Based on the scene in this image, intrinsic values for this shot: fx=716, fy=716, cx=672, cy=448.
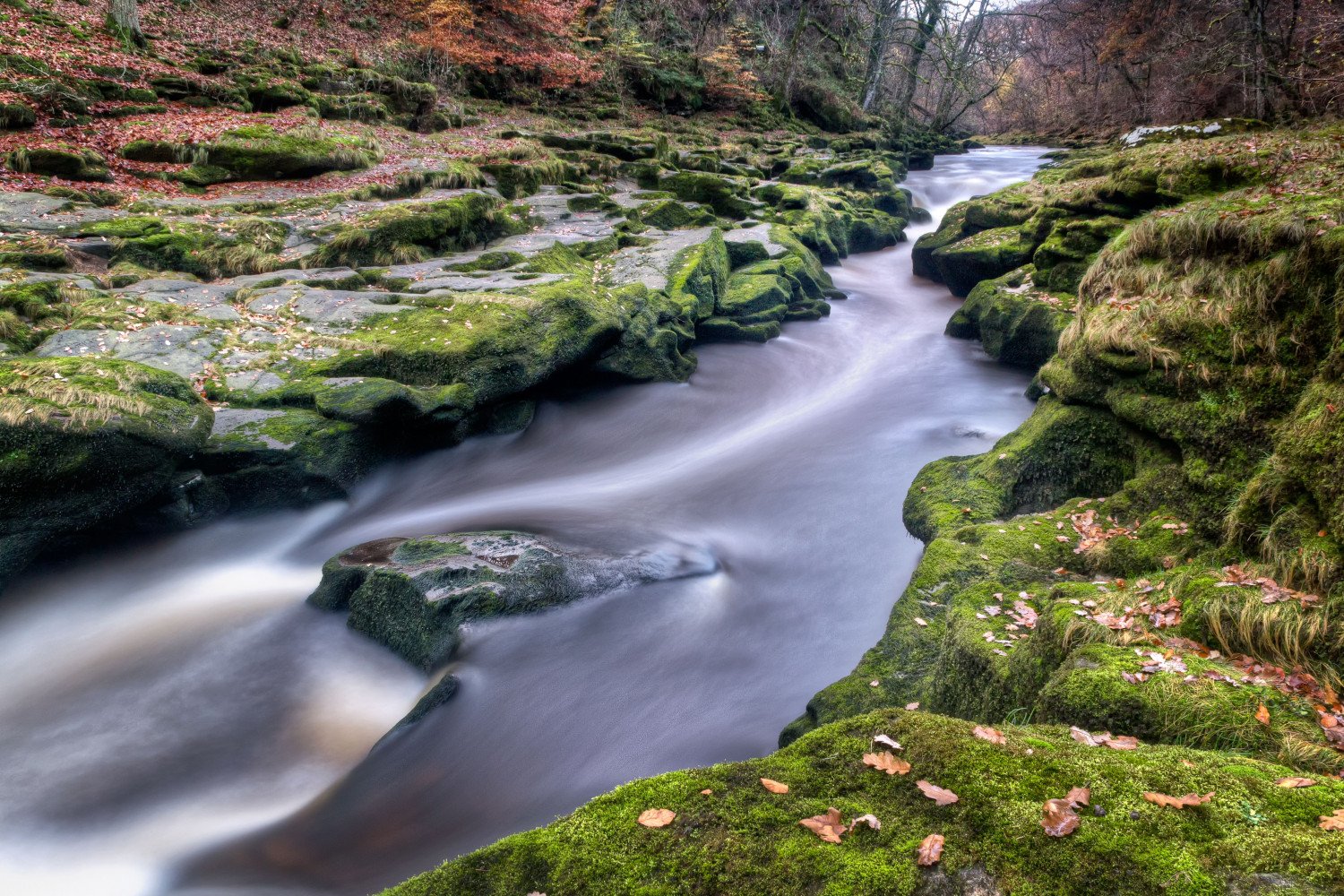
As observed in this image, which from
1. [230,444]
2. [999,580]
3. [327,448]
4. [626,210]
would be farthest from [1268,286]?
[626,210]

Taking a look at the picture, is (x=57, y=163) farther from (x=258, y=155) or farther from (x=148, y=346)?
(x=148, y=346)

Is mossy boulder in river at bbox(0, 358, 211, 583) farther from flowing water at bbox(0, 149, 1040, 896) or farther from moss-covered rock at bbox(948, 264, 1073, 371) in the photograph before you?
moss-covered rock at bbox(948, 264, 1073, 371)

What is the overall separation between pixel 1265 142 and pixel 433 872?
1360 centimetres

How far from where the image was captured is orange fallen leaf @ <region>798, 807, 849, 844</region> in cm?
212

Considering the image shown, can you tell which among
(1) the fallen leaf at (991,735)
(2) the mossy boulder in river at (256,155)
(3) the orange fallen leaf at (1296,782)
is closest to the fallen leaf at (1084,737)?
(1) the fallen leaf at (991,735)

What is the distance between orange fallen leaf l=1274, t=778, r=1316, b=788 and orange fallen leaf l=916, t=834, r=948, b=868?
104cm

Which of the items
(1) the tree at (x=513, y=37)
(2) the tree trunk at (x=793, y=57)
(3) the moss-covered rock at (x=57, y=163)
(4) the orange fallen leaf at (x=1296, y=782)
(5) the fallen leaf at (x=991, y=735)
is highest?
(2) the tree trunk at (x=793, y=57)

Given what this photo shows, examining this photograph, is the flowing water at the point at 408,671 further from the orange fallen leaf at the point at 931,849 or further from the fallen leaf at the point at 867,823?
the orange fallen leaf at the point at 931,849

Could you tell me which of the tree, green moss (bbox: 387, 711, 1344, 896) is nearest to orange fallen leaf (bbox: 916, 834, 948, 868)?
green moss (bbox: 387, 711, 1344, 896)

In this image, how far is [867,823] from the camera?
2.15 meters

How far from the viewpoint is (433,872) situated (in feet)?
7.44

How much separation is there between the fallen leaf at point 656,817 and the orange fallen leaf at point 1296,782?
1.81 m

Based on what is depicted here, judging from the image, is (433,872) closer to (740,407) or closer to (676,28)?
(740,407)

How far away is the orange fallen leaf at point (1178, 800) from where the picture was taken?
6.55 ft
